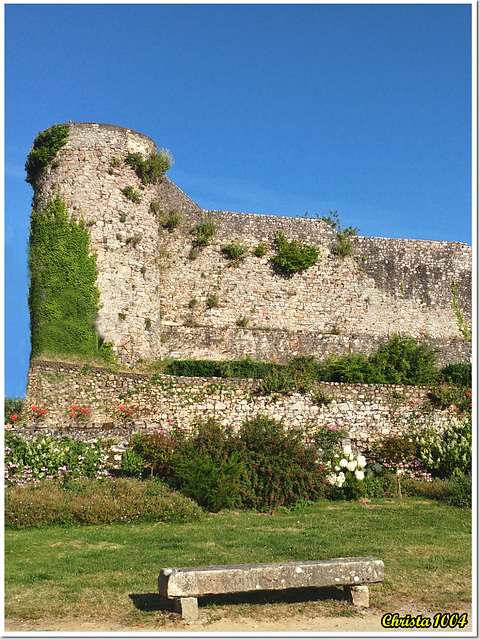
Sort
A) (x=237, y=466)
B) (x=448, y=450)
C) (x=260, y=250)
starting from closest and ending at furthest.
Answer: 1. (x=237, y=466)
2. (x=448, y=450)
3. (x=260, y=250)

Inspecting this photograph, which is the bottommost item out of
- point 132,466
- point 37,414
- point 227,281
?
point 132,466

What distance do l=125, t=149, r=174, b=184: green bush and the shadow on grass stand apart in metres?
16.5

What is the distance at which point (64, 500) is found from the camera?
10.5m

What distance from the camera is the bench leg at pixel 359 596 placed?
600 centimetres

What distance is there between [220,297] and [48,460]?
11.4 metres

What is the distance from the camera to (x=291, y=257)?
76.8 feet

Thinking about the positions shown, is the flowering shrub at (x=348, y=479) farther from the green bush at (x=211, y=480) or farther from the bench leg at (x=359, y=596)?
the bench leg at (x=359, y=596)

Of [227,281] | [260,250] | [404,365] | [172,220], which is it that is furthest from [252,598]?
[260,250]

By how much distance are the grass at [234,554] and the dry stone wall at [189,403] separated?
4299mm

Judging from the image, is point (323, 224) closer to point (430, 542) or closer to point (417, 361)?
point (417, 361)

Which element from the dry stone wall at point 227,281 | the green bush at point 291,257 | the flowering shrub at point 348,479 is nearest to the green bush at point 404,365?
the dry stone wall at point 227,281

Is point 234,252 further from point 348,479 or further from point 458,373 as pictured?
point 348,479

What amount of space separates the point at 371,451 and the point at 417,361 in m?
5.88

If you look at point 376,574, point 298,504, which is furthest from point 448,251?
point 376,574
